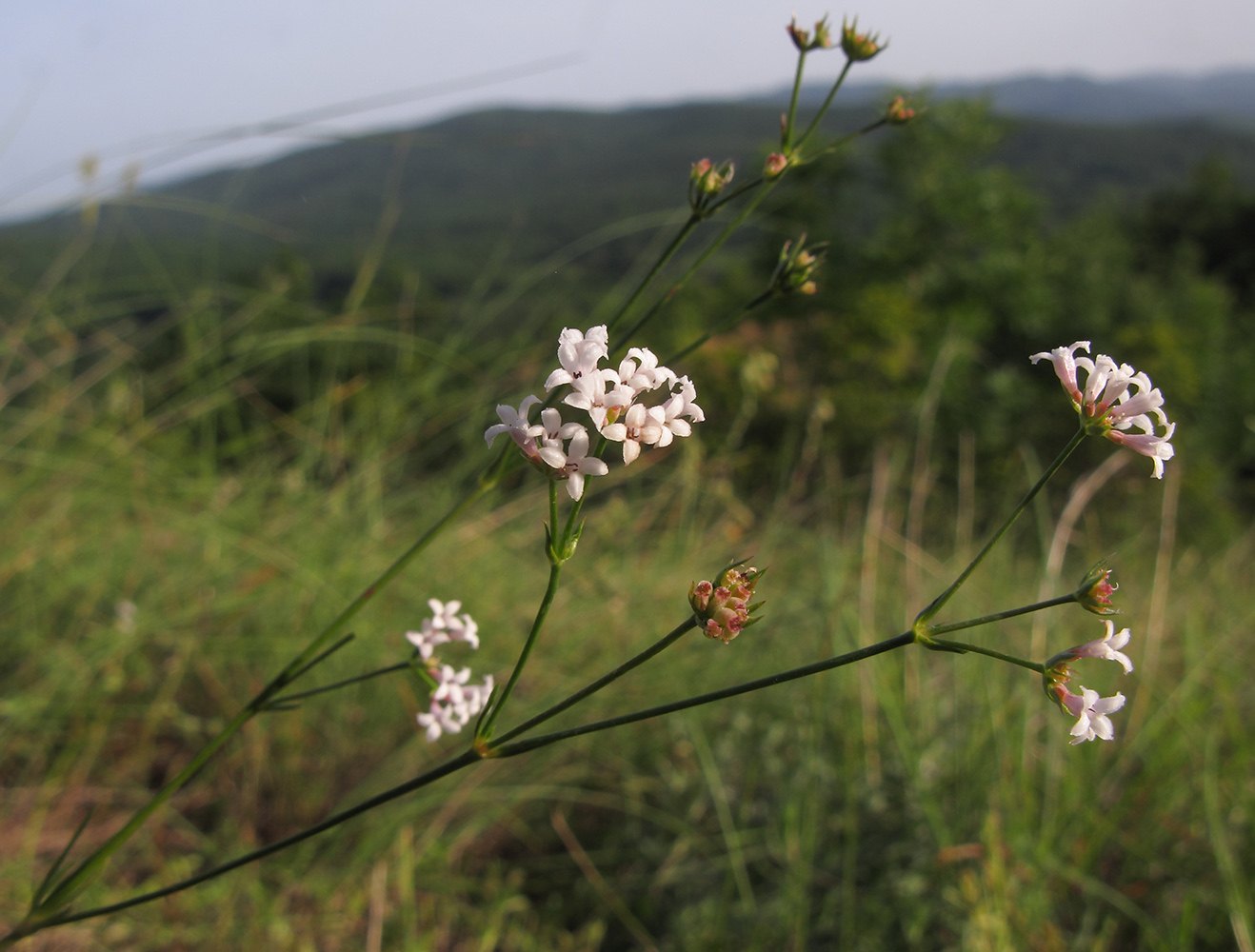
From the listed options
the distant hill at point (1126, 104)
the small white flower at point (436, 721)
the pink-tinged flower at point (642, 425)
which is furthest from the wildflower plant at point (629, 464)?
the distant hill at point (1126, 104)

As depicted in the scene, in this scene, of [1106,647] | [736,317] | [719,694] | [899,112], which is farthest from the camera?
[899,112]

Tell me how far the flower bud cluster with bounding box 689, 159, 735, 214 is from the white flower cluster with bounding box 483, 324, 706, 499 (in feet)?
1.01

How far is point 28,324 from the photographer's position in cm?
349

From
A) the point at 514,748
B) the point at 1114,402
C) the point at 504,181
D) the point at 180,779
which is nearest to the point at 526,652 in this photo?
the point at 514,748

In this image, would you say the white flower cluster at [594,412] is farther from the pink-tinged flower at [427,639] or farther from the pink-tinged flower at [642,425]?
the pink-tinged flower at [427,639]

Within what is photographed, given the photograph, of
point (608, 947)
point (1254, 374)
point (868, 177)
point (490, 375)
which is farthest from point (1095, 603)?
point (1254, 374)

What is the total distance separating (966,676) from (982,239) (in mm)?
16659

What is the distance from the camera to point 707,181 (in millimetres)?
1033

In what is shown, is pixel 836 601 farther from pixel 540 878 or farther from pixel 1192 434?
pixel 1192 434

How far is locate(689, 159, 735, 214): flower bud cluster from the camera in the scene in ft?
3.37

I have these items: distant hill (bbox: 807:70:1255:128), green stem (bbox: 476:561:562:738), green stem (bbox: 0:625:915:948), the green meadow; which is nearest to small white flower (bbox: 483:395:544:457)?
green stem (bbox: 476:561:562:738)

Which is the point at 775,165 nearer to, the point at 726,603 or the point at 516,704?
the point at 726,603

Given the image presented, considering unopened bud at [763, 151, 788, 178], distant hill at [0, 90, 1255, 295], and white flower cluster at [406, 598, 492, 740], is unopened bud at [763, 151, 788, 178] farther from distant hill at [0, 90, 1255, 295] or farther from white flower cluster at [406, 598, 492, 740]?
white flower cluster at [406, 598, 492, 740]

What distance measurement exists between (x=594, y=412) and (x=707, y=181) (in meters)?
0.42
